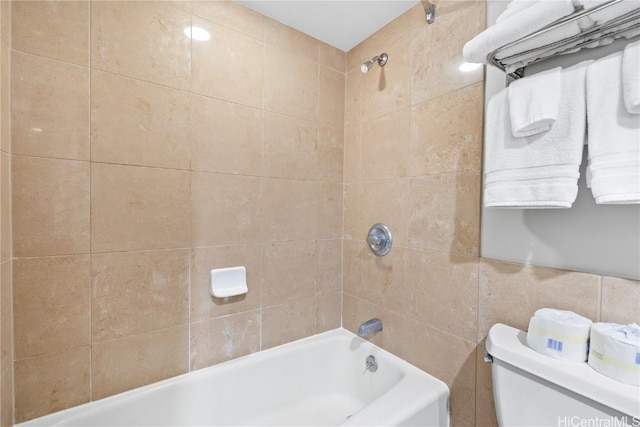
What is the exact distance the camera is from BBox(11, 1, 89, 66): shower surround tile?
94 cm

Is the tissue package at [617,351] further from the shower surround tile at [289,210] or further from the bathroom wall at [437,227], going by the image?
the shower surround tile at [289,210]

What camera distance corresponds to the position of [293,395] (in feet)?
4.90

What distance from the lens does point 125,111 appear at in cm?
111

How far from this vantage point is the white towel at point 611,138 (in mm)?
663

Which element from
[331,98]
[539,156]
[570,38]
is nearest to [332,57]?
[331,98]

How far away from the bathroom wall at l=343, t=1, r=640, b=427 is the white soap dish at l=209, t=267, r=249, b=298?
0.67m

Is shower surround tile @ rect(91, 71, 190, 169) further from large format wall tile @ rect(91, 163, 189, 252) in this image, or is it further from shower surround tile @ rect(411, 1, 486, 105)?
shower surround tile @ rect(411, 1, 486, 105)

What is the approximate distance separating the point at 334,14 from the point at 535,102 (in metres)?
1.07

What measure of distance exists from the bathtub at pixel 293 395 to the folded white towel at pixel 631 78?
1.13 metres

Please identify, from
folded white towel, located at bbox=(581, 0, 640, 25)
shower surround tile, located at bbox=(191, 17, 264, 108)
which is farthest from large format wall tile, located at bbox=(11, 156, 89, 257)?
folded white towel, located at bbox=(581, 0, 640, 25)

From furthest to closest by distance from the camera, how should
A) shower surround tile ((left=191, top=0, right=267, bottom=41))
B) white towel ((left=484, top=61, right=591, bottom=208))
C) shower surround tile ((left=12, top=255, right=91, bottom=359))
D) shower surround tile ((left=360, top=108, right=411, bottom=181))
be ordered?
shower surround tile ((left=360, top=108, right=411, bottom=181)), shower surround tile ((left=191, top=0, right=267, bottom=41)), shower surround tile ((left=12, top=255, right=91, bottom=359)), white towel ((left=484, top=61, right=591, bottom=208))

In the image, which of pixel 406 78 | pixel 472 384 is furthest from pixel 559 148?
pixel 472 384

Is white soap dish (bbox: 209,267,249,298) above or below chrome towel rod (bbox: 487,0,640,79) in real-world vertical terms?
below

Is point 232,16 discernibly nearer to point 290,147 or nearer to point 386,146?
point 290,147
